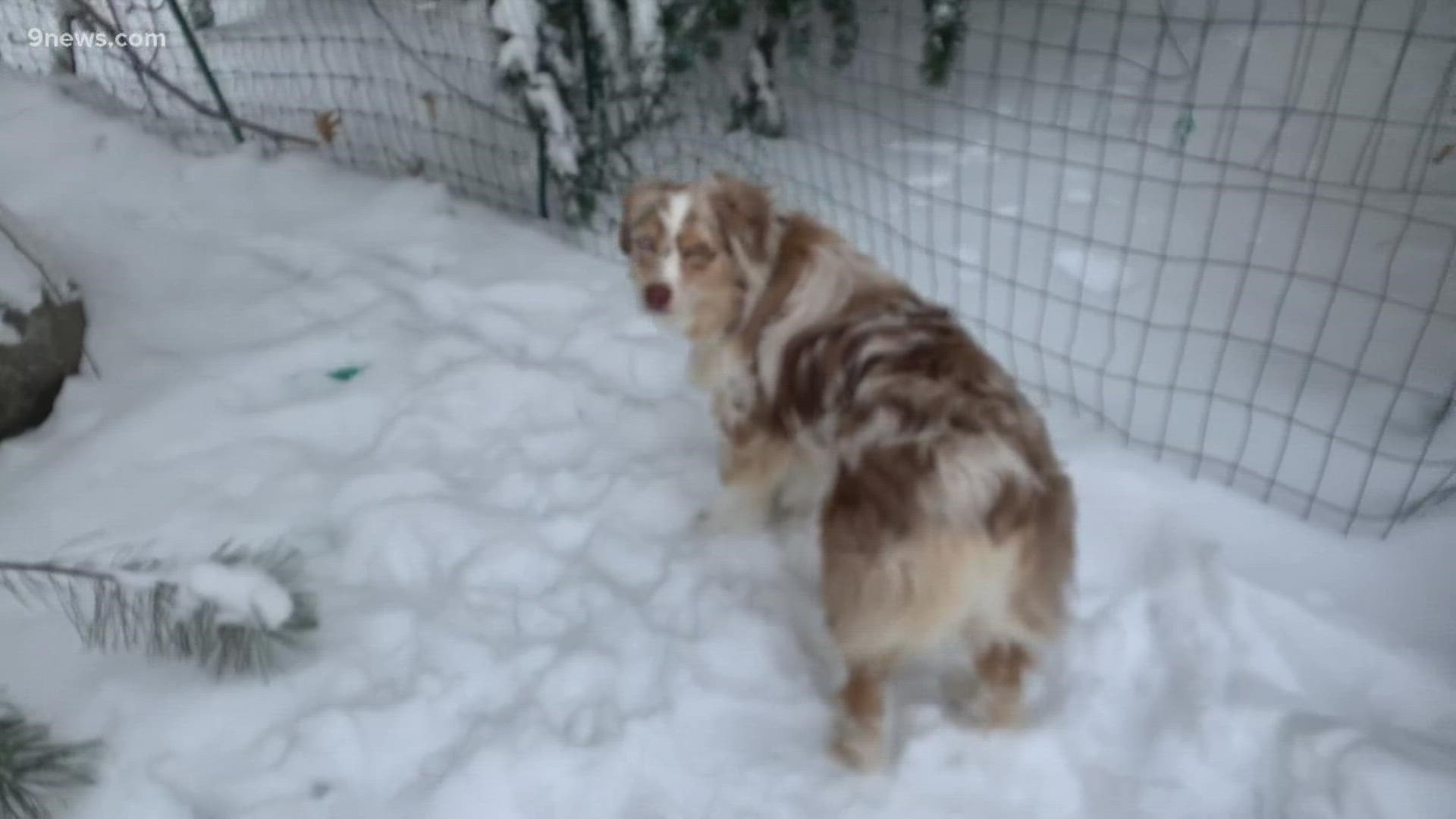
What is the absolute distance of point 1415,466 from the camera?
94.3 inches

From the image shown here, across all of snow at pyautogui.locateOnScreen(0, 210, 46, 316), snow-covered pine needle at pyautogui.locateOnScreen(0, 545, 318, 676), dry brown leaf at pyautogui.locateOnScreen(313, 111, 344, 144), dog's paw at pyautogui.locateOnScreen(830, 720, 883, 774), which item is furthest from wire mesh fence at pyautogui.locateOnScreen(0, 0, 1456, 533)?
snow-covered pine needle at pyautogui.locateOnScreen(0, 545, 318, 676)

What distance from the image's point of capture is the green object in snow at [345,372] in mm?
3195

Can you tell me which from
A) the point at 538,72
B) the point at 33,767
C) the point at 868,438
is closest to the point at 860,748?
the point at 868,438

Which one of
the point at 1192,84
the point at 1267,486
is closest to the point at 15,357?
the point at 1267,486

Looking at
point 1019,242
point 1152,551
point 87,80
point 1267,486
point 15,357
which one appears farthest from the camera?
point 87,80

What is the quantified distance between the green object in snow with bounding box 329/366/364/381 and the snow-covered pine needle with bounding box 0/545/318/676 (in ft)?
3.93

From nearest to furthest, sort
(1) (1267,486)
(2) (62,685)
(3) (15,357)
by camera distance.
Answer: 1. (2) (62,685)
2. (1) (1267,486)
3. (3) (15,357)

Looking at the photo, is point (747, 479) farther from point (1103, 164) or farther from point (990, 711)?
point (1103, 164)

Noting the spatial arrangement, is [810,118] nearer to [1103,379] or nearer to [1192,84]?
[1192,84]

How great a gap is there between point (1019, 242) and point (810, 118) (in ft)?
5.14

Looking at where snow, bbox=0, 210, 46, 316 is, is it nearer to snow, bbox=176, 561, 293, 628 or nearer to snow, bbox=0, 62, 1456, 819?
snow, bbox=0, 62, 1456, 819

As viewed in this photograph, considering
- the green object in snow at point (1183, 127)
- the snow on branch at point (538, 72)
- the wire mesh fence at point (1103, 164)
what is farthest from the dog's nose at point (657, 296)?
the green object in snow at point (1183, 127)

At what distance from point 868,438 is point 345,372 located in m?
2.25

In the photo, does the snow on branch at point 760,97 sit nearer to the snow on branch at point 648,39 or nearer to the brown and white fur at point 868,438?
the snow on branch at point 648,39
